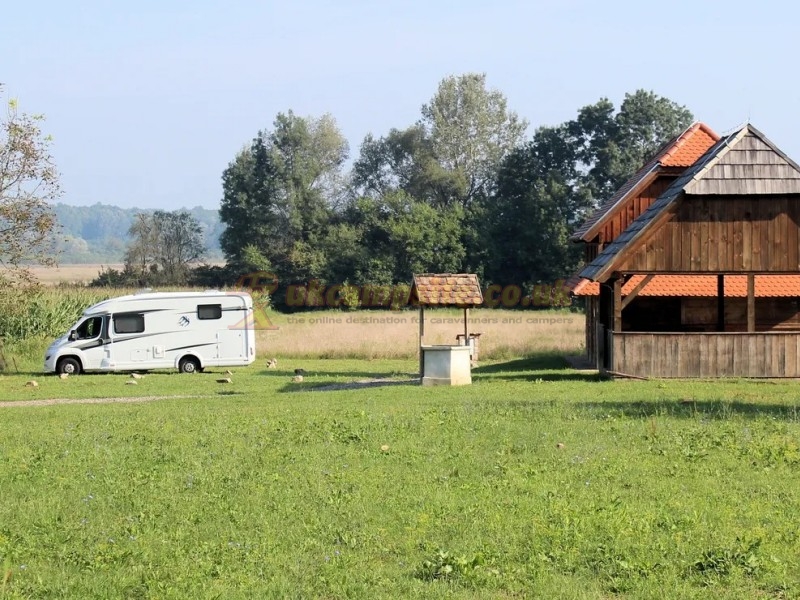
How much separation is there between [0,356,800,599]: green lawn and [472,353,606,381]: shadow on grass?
30.1 ft

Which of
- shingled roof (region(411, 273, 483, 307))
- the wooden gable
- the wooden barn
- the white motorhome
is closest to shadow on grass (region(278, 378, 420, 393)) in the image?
shingled roof (region(411, 273, 483, 307))

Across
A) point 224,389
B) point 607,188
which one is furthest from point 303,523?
point 607,188

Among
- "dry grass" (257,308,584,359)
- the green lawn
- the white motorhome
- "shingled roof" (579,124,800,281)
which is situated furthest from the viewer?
"dry grass" (257,308,584,359)

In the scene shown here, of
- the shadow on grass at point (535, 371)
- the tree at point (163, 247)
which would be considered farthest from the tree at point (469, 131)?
the shadow on grass at point (535, 371)

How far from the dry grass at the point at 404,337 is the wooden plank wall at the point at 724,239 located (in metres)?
13.9

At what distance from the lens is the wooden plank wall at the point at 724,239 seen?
26328 millimetres

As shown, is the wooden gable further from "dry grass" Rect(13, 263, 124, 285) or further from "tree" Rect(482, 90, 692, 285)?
"tree" Rect(482, 90, 692, 285)

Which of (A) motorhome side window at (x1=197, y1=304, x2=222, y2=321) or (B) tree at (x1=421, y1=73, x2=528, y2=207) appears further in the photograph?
(B) tree at (x1=421, y1=73, x2=528, y2=207)

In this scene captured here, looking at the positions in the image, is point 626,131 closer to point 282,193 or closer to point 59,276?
point 282,193

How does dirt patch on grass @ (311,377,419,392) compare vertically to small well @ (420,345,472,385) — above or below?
below

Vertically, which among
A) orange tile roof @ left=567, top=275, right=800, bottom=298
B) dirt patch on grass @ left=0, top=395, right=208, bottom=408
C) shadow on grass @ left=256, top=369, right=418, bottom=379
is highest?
orange tile roof @ left=567, top=275, right=800, bottom=298

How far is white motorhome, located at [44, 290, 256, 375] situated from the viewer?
35.2 meters

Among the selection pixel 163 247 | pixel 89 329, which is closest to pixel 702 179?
pixel 89 329

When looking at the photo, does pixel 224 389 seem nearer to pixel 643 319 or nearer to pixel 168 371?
pixel 168 371
